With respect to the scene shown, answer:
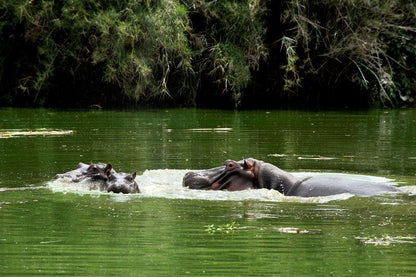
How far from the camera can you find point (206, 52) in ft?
81.7

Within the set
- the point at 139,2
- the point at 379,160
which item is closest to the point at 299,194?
the point at 379,160

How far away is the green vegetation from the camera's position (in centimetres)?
2311

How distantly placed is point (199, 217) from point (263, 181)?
1.96 metres

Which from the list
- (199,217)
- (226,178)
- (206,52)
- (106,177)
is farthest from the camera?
(206,52)

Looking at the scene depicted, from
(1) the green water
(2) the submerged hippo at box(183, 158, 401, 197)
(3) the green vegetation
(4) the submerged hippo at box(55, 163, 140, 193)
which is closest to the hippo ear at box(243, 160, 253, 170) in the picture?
(2) the submerged hippo at box(183, 158, 401, 197)

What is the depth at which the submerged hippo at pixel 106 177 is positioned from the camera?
8961mm

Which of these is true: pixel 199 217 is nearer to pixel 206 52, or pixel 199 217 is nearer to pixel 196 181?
pixel 196 181

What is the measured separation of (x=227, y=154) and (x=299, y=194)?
11.2ft

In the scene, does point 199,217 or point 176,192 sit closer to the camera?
point 199,217

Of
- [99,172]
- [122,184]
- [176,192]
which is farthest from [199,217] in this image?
[99,172]

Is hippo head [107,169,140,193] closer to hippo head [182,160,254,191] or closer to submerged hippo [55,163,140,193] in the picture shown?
submerged hippo [55,163,140,193]

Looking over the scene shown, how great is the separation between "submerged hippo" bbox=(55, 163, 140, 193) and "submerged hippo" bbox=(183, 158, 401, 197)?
625mm

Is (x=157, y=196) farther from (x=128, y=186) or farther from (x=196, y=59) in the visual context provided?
(x=196, y=59)

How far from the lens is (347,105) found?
26.1 m
